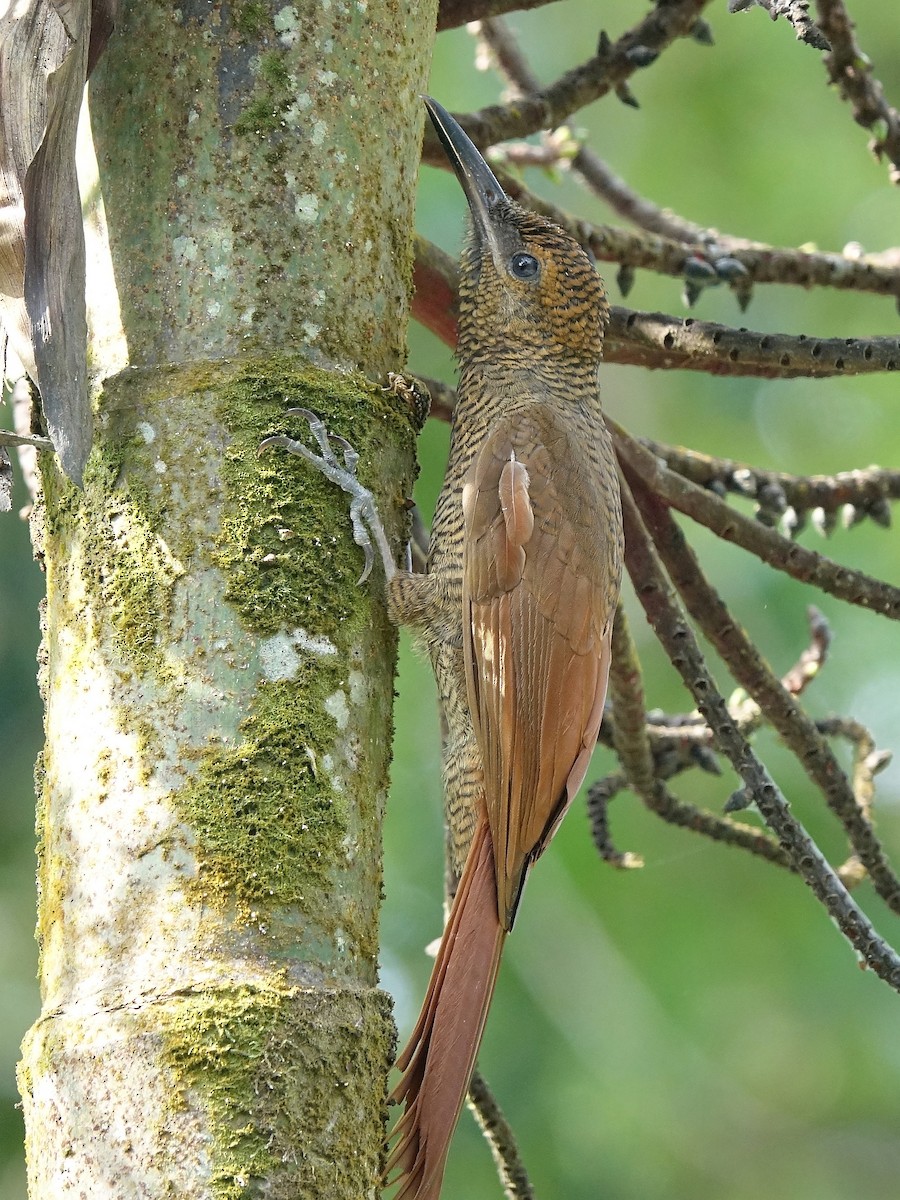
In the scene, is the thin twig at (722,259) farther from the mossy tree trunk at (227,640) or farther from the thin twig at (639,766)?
the mossy tree trunk at (227,640)

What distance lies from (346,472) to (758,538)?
1342 millimetres

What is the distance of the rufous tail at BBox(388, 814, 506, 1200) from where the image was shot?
226 centimetres

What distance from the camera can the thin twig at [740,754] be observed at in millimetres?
2764

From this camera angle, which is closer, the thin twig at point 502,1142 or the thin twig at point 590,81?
the thin twig at point 502,1142

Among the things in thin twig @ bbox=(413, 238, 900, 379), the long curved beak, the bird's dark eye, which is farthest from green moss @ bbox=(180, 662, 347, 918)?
the bird's dark eye

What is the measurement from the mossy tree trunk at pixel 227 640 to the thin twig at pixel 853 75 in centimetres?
141

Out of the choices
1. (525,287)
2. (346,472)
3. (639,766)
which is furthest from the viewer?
(525,287)

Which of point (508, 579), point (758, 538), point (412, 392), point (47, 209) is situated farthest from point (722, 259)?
point (47, 209)

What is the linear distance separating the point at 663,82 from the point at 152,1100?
7839 mm

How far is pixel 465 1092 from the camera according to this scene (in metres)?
2.33

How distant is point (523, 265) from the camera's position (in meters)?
3.57

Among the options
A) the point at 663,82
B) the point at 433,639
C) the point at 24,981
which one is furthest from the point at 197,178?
the point at 663,82

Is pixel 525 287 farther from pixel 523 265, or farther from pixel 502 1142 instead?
Result: pixel 502 1142

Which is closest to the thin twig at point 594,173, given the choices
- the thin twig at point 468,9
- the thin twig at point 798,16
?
the thin twig at point 468,9
